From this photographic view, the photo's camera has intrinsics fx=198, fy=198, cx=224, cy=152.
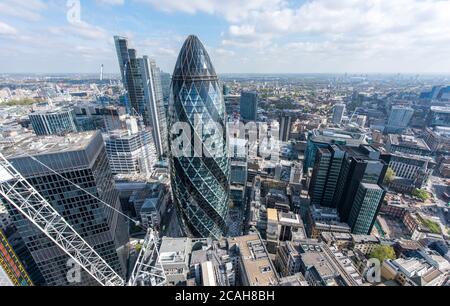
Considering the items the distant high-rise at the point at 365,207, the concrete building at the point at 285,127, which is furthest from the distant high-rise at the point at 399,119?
the distant high-rise at the point at 365,207

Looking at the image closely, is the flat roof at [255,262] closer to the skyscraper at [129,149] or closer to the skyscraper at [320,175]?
the skyscraper at [320,175]

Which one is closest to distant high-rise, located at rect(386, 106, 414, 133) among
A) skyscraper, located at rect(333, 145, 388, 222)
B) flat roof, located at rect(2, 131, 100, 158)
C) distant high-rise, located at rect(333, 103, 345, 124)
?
distant high-rise, located at rect(333, 103, 345, 124)

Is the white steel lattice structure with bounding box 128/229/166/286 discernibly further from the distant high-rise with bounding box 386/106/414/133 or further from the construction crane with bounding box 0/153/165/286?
the distant high-rise with bounding box 386/106/414/133

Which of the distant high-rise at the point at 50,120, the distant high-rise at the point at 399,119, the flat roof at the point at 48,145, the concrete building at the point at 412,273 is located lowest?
the concrete building at the point at 412,273

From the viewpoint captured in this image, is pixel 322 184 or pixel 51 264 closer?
pixel 51 264

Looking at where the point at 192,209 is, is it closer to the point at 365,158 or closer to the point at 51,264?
the point at 51,264

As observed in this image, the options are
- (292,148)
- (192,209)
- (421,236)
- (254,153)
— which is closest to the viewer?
(192,209)
